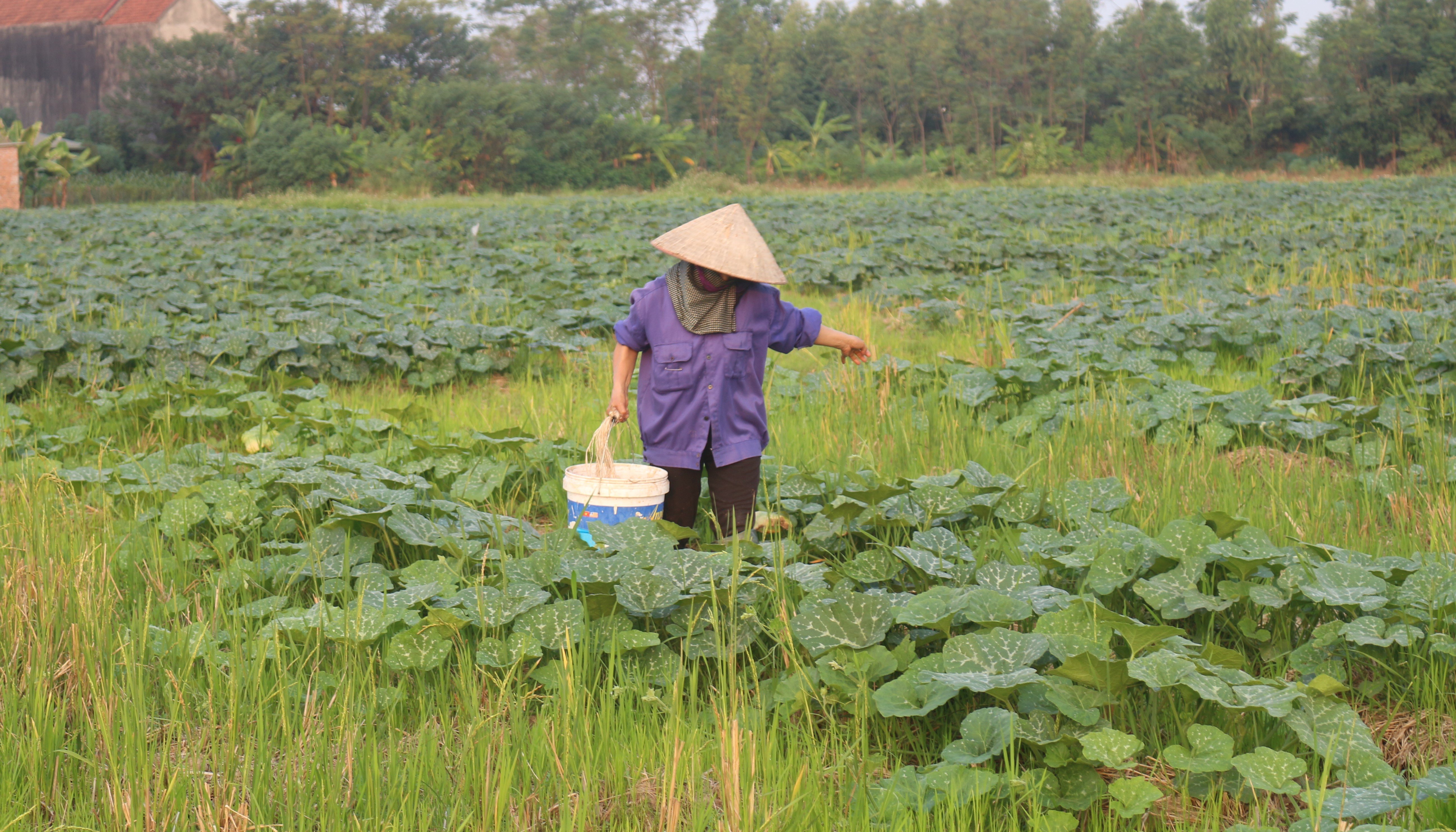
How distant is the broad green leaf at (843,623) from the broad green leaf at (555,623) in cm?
54

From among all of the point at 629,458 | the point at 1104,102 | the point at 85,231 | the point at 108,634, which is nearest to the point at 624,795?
the point at 108,634

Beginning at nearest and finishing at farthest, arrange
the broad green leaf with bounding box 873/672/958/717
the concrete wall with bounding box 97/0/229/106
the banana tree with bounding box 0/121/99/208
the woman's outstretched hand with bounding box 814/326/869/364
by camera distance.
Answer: the broad green leaf with bounding box 873/672/958/717, the woman's outstretched hand with bounding box 814/326/869/364, the banana tree with bounding box 0/121/99/208, the concrete wall with bounding box 97/0/229/106

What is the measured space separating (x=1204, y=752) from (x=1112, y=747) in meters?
0.23

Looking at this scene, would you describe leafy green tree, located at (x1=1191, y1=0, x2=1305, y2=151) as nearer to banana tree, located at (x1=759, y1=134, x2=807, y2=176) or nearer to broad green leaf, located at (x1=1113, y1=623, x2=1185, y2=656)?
banana tree, located at (x1=759, y1=134, x2=807, y2=176)

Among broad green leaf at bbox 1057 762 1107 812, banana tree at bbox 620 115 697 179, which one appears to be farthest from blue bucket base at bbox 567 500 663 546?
banana tree at bbox 620 115 697 179

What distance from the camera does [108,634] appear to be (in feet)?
9.09

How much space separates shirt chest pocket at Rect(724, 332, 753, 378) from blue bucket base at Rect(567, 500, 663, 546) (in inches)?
23.7

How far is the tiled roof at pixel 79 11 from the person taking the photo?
46.6m

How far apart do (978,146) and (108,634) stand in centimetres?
5155

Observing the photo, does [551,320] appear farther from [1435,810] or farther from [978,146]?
[978,146]

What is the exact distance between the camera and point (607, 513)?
3.63 metres

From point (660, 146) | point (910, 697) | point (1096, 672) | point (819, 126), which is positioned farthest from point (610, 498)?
point (819, 126)

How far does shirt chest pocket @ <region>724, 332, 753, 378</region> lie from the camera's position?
3980mm

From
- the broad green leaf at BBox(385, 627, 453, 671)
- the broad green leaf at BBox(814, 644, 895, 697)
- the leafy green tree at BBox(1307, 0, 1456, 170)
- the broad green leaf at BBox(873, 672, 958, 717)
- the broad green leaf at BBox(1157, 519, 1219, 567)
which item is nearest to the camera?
the broad green leaf at BBox(873, 672, 958, 717)
